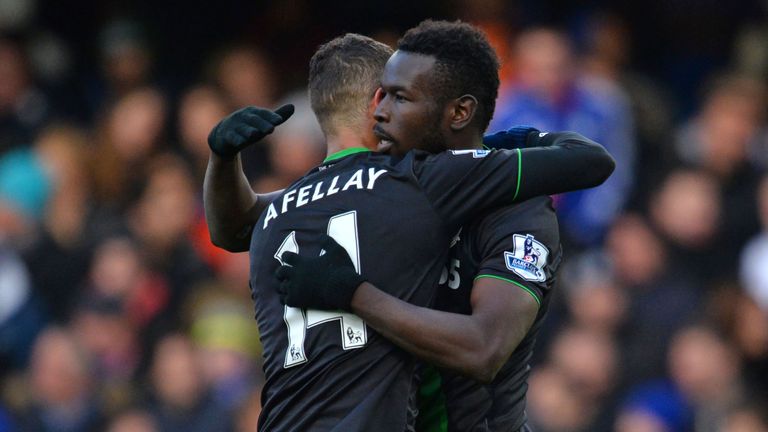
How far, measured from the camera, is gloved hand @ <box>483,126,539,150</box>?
3.89 metres

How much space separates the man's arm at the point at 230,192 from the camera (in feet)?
11.9

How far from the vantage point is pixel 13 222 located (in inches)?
356

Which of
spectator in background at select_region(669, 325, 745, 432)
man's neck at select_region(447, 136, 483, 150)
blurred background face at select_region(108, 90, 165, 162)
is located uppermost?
man's neck at select_region(447, 136, 483, 150)

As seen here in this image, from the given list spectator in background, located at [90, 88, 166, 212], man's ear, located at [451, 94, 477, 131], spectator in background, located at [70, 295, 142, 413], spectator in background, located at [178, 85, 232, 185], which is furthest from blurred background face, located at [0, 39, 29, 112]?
man's ear, located at [451, 94, 477, 131]

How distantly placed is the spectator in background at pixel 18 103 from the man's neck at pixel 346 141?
6048mm

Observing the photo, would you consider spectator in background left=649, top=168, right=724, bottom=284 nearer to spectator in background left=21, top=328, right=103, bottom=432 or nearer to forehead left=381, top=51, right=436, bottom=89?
forehead left=381, top=51, right=436, bottom=89

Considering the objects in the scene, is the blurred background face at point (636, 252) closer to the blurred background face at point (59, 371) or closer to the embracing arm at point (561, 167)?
the embracing arm at point (561, 167)

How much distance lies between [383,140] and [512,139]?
0.49 m

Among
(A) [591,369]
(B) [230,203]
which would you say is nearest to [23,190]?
(A) [591,369]

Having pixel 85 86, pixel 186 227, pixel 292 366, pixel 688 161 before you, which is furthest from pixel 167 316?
pixel 292 366

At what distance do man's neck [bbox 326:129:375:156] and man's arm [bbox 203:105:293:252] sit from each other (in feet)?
0.52

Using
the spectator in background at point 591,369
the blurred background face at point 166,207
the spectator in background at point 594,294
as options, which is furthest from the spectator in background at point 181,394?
the spectator in background at point 594,294

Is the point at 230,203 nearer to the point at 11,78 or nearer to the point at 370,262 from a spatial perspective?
the point at 370,262

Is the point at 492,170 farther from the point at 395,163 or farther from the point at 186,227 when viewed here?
the point at 186,227
